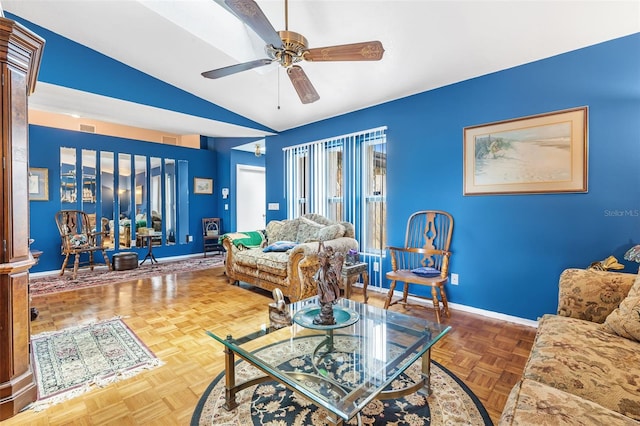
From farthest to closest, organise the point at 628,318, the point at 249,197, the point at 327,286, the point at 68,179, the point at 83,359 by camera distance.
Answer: the point at 249,197, the point at 68,179, the point at 83,359, the point at 327,286, the point at 628,318

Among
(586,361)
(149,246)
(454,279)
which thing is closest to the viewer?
(586,361)

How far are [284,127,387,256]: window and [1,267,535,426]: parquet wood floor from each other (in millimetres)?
958

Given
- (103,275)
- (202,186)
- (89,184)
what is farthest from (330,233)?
(89,184)

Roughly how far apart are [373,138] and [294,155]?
1599mm

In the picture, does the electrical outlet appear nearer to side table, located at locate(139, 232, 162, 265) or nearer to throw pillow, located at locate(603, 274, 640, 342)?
throw pillow, located at locate(603, 274, 640, 342)

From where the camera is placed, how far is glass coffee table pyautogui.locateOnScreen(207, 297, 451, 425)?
1.21 metres

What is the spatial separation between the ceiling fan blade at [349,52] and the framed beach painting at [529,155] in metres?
1.69

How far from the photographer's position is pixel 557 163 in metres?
2.59

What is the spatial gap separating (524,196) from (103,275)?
5847 millimetres

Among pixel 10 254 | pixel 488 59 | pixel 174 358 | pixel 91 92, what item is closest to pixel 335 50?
pixel 488 59

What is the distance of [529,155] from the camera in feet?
8.98

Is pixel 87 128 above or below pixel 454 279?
above

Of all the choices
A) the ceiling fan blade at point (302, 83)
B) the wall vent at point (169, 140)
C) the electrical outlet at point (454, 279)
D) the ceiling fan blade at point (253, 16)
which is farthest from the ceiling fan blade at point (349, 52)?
the wall vent at point (169, 140)

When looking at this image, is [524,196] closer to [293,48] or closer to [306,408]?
[293,48]
